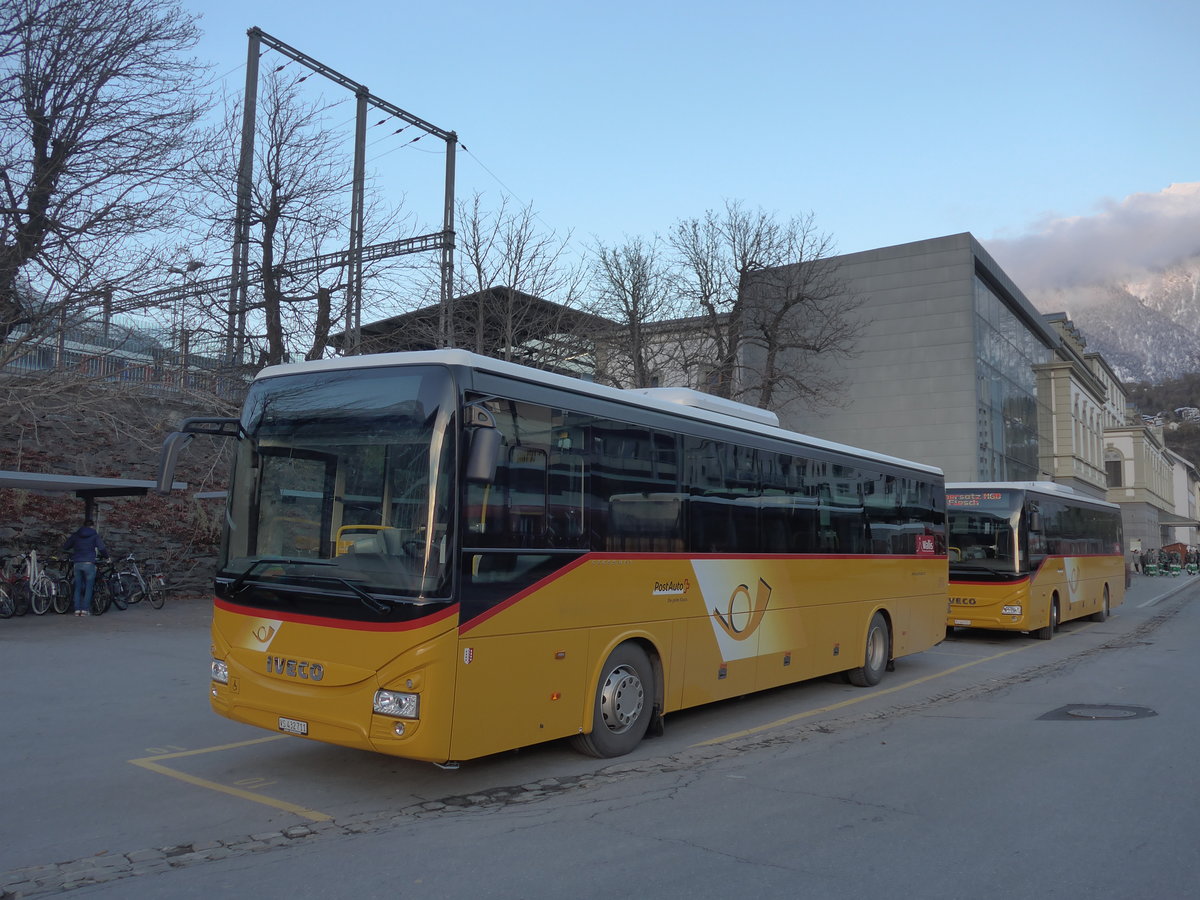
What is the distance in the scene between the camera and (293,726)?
21.6 feet

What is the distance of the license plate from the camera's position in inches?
257

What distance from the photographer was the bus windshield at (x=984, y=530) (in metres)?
18.1

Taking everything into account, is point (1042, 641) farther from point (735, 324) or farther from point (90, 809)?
point (90, 809)

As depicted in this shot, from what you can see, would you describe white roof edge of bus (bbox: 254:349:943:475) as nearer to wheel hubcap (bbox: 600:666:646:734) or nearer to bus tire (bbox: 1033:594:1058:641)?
wheel hubcap (bbox: 600:666:646:734)

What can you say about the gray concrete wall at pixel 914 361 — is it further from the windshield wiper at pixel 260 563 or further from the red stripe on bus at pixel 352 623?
the red stripe on bus at pixel 352 623

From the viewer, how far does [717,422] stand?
9508 mm

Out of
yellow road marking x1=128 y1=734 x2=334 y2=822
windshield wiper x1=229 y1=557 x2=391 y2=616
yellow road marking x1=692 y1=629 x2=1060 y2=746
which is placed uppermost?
windshield wiper x1=229 y1=557 x2=391 y2=616

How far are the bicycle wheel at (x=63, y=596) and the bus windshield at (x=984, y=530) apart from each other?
1633 cm

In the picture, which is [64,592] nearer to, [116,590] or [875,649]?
[116,590]

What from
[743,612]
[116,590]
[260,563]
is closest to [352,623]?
[260,563]

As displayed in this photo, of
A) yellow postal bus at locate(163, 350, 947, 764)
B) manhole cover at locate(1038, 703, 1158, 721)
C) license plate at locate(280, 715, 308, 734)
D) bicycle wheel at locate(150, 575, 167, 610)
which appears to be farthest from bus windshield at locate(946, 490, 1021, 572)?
bicycle wheel at locate(150, 575, 167, 610)

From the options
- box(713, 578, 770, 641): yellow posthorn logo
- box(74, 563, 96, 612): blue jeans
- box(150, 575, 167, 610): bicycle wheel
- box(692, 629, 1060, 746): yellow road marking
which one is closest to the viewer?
box(692, 629, 1060, 746): yellow road marking

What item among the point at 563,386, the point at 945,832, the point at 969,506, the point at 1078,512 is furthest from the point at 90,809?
the point at 1078,512

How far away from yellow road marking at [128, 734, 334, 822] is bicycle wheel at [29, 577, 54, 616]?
10.9 metres
